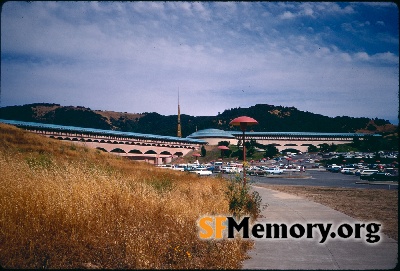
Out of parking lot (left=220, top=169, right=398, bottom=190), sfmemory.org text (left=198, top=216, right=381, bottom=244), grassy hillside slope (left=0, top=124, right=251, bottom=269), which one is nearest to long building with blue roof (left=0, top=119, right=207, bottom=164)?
parking lot (left=220, top=169, right=398, bottom=190)

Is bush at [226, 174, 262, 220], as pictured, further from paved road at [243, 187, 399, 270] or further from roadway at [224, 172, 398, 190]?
roadway at [224, 172, 398, 190]

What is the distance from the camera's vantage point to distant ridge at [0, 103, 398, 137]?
10569 cm

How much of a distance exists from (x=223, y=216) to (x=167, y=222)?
1470 millimetres

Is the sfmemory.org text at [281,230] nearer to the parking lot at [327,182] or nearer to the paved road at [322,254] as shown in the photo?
the paved road at [322,254]

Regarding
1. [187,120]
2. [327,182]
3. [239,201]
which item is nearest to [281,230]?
[239,201]

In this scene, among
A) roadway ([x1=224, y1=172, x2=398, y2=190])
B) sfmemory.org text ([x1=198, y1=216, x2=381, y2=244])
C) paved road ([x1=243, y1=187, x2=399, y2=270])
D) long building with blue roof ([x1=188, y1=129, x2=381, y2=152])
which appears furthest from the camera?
long building with blue roof ([x1=188, y1=129, x2=381, y2=152])

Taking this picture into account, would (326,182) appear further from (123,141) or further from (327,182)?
(123,141)

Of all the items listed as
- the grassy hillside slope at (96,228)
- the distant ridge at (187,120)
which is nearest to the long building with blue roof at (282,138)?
the distant ridge at (187,120)

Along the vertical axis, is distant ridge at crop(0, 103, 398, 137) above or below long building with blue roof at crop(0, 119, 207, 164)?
above

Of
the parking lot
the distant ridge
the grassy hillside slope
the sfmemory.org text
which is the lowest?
the parking lot

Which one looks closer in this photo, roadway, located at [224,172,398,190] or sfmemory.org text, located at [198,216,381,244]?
sfmemory.org text, located at [198,216,381,244]

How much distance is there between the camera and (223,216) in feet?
20.7

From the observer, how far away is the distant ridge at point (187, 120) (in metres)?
106

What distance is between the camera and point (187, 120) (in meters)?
157
